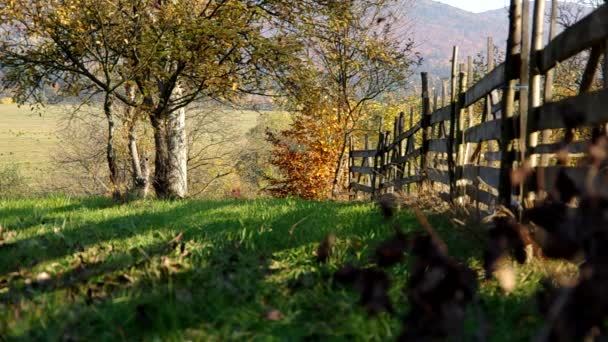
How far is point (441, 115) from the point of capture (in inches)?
347

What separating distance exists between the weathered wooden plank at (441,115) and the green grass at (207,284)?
3.02m

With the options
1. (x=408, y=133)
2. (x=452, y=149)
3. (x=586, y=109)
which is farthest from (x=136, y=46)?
(x=586, y=109)

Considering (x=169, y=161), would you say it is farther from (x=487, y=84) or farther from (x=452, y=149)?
(x=487, y=84)

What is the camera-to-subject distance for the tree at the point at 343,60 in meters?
14.0

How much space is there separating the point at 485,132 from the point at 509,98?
135 centimetres

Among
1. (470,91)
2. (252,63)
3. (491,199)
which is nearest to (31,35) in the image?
(252,63)

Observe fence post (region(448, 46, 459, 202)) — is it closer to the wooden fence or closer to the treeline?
the wooden fence

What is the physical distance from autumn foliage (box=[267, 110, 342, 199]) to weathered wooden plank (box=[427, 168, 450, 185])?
558 inches

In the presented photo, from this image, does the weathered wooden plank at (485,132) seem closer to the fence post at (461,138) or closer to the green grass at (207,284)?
the fence post at (461,138)

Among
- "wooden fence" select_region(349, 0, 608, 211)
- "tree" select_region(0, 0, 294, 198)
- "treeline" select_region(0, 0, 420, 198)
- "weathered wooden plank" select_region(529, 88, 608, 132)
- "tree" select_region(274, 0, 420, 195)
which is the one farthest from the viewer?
"tree" select_region(274, 0, 420, 195)

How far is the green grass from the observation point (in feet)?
8.62

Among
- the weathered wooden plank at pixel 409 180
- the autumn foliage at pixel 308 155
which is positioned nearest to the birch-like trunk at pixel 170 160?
the weathered wooden plank at pixel 409 180

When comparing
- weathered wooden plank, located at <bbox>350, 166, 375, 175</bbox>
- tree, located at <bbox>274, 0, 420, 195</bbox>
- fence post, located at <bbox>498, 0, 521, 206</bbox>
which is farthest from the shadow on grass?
weathered wooden plank, located at <bbox>350, 166, 375, 175</bbox>

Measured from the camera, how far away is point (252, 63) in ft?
45.0
